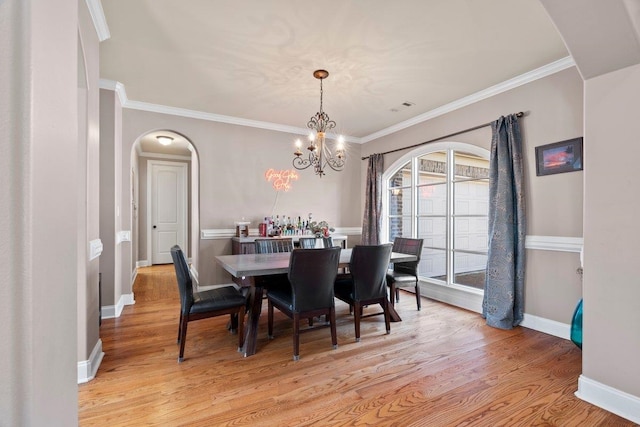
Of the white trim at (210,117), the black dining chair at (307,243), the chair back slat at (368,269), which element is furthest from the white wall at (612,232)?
the white trim at (210,117)

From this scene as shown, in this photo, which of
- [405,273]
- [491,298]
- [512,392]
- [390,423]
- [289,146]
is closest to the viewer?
[390,423]

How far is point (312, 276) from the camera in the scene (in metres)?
2.52

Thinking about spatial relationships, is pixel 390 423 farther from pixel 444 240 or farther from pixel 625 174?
pixel 444 240

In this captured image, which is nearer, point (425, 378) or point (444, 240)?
point (425, 378)

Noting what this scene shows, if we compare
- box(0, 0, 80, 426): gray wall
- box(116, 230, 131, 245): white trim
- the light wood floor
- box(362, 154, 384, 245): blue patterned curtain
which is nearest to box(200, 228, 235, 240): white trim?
box(116, 230, 131, 245): white trim

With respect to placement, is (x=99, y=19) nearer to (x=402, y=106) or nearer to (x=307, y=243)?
(x=307, y=243)

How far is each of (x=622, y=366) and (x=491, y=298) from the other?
1521 millimetres

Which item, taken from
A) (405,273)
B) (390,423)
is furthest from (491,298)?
(390,423)

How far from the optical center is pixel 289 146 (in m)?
5.15

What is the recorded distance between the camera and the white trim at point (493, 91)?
2919mm

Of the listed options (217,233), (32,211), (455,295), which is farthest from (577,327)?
(217,233)

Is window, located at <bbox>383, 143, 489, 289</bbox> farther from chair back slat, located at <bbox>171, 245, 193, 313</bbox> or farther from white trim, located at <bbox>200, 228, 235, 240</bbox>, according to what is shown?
chair back slat, located at <bbox>171, 245, 193, 313</bbox>

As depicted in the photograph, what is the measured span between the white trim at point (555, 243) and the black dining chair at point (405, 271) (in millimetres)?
1166

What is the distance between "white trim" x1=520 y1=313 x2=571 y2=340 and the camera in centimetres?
291
